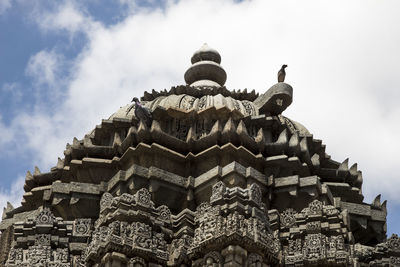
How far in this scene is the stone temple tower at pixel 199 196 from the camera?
2036cm

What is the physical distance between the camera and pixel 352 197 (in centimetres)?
2539

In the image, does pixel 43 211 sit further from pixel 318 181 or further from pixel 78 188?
pixel 318 181

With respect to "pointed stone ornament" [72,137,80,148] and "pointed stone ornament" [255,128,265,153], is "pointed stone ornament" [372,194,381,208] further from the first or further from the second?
"pointed stone ornament" [72,137,80,148]

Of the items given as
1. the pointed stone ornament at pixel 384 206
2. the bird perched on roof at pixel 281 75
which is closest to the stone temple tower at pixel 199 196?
the pointed stone ornament at pixel 384 206

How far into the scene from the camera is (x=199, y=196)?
913 inches

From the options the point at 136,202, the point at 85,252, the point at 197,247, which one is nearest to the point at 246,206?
the point at 197,247

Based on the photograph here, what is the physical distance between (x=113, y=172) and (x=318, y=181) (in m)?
5.99

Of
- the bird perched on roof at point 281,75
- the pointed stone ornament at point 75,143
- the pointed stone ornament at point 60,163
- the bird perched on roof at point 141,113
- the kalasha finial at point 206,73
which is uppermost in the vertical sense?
the kalasha finial at point 206,73

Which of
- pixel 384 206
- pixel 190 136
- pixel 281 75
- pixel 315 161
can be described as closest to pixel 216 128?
pixel 190 136

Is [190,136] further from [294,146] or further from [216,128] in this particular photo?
[294,146]

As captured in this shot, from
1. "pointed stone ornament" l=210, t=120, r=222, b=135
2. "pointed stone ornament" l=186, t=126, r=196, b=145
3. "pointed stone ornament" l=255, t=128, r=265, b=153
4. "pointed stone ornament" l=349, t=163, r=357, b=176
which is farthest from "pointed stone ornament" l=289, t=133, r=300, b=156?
"pointed stone ornament" l=186, t=126, r=196, b=145

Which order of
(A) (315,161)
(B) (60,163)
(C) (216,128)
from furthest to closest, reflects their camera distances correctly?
(B) (60,163) < (A) (315,161) < (C) (216,128)

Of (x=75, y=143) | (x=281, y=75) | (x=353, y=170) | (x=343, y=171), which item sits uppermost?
(x=281, y=75)

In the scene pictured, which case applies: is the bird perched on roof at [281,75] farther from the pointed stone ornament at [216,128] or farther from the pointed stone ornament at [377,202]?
the pointed stone ornament at [377,202]
